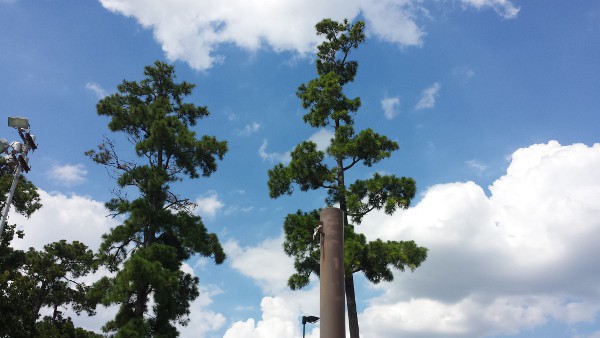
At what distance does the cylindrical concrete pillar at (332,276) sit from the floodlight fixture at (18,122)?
12001 mm

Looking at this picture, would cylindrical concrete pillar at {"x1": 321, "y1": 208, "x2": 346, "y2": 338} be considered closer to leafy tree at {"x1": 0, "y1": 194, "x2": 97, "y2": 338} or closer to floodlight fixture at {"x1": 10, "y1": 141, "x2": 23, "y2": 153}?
floodlight fixture at {"x1": 10, "y1": 141, "x2": 23, "y2": 153}

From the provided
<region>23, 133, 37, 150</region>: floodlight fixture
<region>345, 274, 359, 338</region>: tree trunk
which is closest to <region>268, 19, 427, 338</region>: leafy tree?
<region>345, 274, 359, 338</region>: tree trunk

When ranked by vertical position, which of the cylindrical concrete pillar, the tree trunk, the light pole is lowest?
the cylindrical concrete pillar

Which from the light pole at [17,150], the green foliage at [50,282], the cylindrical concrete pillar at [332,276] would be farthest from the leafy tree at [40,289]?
the cylindrical concrete pillar at [332,276]

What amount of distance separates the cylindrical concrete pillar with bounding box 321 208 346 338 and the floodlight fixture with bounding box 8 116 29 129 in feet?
39.4

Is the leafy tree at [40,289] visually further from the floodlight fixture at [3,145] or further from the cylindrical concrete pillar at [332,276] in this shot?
the cylindrical concrete pillar at [332,276]

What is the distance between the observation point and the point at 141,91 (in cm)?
2297

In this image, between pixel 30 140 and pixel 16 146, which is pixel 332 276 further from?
pixel 30 140

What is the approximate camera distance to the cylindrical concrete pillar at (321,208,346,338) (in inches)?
127

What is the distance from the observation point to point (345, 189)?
17.9 m

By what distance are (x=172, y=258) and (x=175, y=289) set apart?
128 centimetres

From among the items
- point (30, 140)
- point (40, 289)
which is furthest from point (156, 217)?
point (40, 289)

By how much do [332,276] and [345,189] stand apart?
14.6 m

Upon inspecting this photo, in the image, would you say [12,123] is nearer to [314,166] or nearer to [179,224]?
[179,224]
